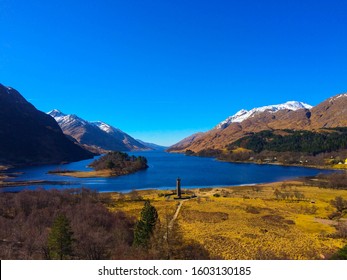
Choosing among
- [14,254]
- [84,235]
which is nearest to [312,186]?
[84,235]

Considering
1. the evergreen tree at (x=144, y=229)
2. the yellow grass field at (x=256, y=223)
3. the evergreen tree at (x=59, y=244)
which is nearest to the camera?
the evergreen tree at (x=59, y=244)

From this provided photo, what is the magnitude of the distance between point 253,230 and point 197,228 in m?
10.9

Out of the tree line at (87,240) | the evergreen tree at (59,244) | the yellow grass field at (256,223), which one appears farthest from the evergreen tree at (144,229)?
the yellow grass field at (256,223)

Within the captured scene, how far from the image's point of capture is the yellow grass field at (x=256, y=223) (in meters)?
44.4

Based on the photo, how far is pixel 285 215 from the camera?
71312 mm

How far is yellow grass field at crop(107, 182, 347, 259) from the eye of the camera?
146 feet

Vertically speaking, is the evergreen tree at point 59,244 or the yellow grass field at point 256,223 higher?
the evergreen tree at point 59,244

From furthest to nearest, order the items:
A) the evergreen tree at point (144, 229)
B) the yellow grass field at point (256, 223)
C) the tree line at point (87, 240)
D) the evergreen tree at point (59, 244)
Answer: the yellow grass field at point (256, 223)
the evergreen tree at point (144, 229)
the tree line at point (87, 240)
the evergreen tree at point (59, 244)

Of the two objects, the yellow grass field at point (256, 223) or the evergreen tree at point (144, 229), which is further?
the yellow grass field at point (256, 223)

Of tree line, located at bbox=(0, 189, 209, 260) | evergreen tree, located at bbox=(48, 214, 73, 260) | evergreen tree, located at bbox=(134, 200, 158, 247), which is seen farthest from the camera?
evergreen tree, located at bbox=(134, 200, 158, 247)

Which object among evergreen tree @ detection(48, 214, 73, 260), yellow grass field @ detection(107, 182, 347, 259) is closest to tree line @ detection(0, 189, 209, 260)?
evergreen tree @ detection(48, 214, 73, 260)

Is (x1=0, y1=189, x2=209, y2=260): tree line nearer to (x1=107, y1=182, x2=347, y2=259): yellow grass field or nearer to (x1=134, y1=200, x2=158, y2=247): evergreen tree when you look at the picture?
(x1=134, y1=200, x2=158, y2=247): evergreen tree

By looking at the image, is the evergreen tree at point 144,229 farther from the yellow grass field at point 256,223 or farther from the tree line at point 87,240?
the yellow grass field at point 256,223

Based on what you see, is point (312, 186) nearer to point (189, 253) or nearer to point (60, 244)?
point (189, 253)
